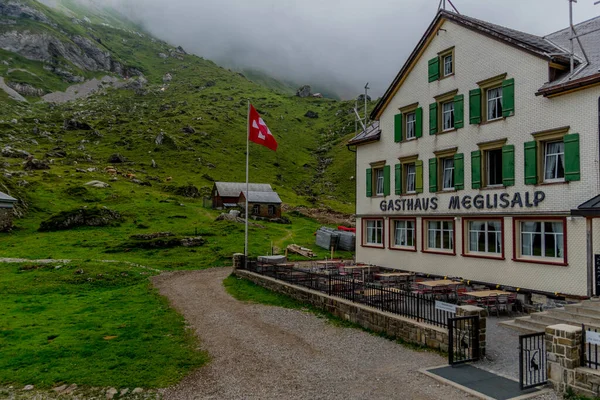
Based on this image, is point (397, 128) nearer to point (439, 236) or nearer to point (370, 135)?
point (370, 135)

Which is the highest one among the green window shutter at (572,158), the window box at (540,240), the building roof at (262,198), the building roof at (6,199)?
the building roof at (262,198)

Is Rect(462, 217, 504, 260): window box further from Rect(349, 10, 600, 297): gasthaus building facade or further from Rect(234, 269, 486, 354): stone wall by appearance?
Rect(234, 269, 486, 354): stone wall

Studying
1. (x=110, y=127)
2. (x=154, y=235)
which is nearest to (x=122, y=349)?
(x=154, y=235)

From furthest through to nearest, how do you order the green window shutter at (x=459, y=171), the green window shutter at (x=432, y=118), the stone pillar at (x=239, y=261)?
the stone pillar at (x=239, y=261), the green window shutter at (x=432, y=118), the green window shutter at (x=459, y=171)

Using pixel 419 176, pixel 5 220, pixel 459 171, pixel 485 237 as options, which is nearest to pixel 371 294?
pixel 485 237

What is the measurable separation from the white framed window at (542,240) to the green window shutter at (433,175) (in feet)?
19.3

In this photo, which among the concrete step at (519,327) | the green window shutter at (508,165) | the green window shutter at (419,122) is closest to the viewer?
the concrete step at (519,327)

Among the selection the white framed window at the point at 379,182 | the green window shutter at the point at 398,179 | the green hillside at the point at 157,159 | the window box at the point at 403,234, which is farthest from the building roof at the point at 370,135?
Result: the green hillside at the point at 157,159

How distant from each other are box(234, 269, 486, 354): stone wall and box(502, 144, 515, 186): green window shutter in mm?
10311

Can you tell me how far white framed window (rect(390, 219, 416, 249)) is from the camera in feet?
86.6

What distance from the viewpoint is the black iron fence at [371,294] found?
14672 millimetres

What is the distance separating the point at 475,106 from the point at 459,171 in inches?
146

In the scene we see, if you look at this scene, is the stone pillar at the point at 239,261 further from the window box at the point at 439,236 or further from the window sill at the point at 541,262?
the window sill at the point at 541,262

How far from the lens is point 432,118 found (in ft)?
81.5
